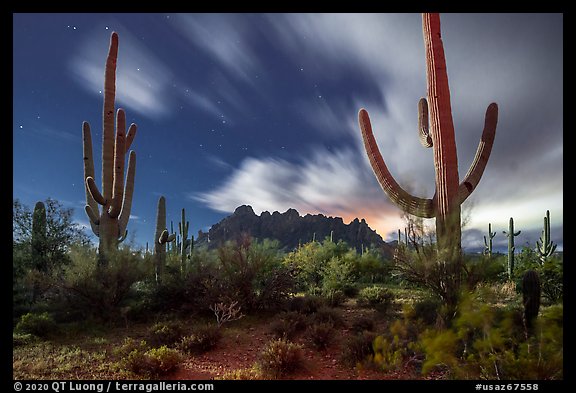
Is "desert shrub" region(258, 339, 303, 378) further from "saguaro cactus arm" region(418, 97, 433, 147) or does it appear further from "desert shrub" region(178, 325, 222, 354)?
"saguaro cactus arm" region(418, 97, 433, 147)

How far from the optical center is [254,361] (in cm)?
543

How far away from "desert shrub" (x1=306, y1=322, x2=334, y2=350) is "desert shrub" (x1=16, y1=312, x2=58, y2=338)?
5.62 meters

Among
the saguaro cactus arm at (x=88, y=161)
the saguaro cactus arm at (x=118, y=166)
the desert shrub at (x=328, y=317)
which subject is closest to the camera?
the desert shrub at (x=328, y=317)

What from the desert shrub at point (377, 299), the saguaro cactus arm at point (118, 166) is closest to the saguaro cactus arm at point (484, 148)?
the desert shrub at point (377, 299)

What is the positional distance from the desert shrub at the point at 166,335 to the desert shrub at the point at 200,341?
0.67 ft

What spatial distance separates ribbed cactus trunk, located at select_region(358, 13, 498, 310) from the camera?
705 centimetres

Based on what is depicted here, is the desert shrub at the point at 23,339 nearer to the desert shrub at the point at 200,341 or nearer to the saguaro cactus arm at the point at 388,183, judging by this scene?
the desert shrub at the point at 200,341

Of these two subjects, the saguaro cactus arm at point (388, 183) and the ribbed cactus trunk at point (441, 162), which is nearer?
the ribbed cactus trunk at point (441, 162)

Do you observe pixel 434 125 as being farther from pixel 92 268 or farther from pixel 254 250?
pixel 92 268

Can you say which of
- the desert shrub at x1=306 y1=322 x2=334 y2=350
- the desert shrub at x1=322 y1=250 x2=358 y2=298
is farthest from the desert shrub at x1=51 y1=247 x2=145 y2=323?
the desert shrub at x1=322 y1=250 x2=358 y2=298

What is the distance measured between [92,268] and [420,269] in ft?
26.3

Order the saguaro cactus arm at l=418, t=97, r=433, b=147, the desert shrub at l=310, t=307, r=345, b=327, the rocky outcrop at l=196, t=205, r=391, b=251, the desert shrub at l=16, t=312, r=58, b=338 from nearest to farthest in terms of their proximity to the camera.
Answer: the desert shrub at l=16, t=312, r=58, b=338, the desert shrub at l=310, t=307, r=345, b=327, the saguaro cactus arm at l=418, t=97, r=433, b=147, the rocky outcrop at l=196, t=205, r=391, b=251

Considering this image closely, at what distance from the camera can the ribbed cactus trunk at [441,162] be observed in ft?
23.1
